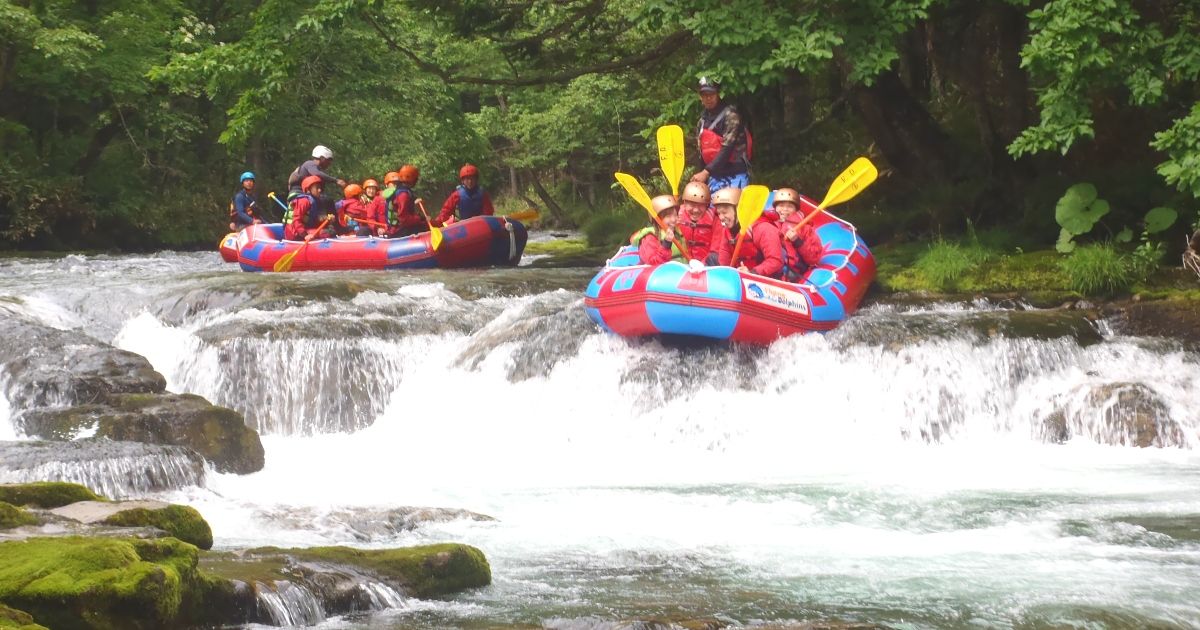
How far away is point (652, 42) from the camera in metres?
19.5

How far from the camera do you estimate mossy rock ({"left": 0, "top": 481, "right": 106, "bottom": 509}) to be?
18.2 ft

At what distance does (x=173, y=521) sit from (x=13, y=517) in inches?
22.4

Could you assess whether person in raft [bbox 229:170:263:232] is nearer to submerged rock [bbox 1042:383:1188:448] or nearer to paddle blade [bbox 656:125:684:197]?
paddle blade [bbox 656:125:684:197]

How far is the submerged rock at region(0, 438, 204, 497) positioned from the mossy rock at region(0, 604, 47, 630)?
10.4 ft

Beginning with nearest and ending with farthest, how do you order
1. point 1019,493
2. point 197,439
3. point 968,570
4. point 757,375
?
point 968,570, point 1019,493, point 197,439, point 757,375

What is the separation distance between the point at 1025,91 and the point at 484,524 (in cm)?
943

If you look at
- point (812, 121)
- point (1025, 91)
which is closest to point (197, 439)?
point (1025, 91)

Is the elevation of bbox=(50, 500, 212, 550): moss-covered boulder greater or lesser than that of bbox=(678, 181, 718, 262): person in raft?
lesser

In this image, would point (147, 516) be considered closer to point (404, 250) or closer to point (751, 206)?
point (751, 206)

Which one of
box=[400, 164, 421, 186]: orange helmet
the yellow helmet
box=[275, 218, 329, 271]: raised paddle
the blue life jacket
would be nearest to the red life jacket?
the yellow helmet

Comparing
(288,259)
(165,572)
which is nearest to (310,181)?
(288,259)

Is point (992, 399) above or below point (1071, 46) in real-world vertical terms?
below

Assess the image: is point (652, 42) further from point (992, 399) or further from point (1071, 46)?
point (992, 399)

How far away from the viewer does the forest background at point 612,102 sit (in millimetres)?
12109
